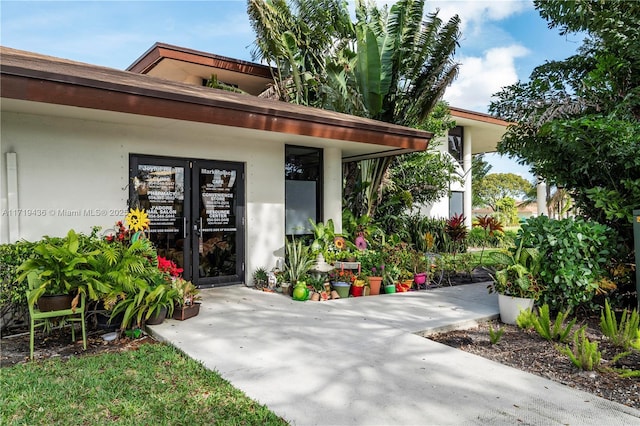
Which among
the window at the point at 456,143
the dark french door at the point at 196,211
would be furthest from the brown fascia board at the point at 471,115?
the dark french door at the point at 196,211

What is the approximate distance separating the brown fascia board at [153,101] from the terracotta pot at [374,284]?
2.52 metres

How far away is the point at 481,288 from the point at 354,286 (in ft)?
8.52

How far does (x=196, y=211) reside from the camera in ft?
24.0

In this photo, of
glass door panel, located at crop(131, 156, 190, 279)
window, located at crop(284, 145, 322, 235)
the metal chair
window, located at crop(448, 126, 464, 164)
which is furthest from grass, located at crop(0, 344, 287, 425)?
window, located at crop(448, 126, 464, 164)

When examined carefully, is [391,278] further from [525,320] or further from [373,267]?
[525,320]

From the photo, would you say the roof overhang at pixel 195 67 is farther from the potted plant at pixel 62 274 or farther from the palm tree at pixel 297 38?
the potted plant at pixel 62 274

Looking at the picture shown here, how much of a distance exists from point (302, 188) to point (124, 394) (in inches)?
234

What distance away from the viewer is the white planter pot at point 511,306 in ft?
18.1

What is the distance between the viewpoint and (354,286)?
7355 mm

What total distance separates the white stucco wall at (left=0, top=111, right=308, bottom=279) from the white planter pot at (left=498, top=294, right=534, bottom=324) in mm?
4256

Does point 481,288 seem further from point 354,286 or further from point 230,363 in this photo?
point 230,363

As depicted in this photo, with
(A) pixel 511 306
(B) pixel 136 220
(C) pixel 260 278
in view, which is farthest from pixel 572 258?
(B) pixel 136 220

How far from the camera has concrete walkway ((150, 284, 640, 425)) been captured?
301 cm

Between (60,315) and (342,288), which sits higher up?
(60,315)
